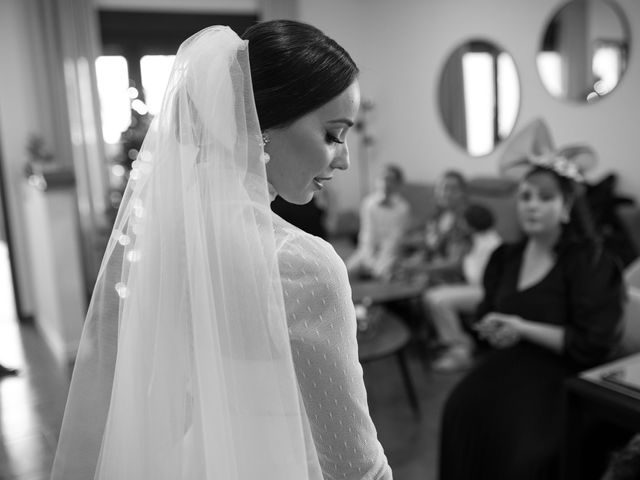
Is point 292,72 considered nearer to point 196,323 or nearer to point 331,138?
point 331,138

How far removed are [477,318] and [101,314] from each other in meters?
1.76

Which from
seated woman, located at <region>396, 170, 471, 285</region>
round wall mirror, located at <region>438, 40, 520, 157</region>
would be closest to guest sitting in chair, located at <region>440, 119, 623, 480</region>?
seated woman, located at <region>396, 170, 471, 285</region>

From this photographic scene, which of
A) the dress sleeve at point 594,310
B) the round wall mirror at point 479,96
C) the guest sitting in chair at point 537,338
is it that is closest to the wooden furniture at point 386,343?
the guest sitting in chair at point 537,338

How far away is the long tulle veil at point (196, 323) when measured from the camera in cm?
82

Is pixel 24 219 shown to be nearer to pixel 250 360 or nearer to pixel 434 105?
pixel 434 105

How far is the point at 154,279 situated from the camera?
2.90 ft

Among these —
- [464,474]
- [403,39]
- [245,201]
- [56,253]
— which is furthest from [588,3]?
[245,201]

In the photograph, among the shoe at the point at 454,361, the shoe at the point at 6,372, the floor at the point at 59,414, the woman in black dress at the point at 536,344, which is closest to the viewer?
the shoe at the point at 6,372

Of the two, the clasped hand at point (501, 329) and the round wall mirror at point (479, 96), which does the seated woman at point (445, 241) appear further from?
the clasped hand at point (501, 329)

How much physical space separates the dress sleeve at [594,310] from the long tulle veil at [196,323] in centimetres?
147

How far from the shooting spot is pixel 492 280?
7.86 ft

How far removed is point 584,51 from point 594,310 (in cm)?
277

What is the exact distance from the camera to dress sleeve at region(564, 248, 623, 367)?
2.01 metres

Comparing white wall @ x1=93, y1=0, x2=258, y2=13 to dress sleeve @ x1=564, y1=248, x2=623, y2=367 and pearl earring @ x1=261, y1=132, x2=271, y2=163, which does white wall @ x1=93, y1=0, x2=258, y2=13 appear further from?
pearl earring @ x1=261, y1=132, x2=271, y2=163
